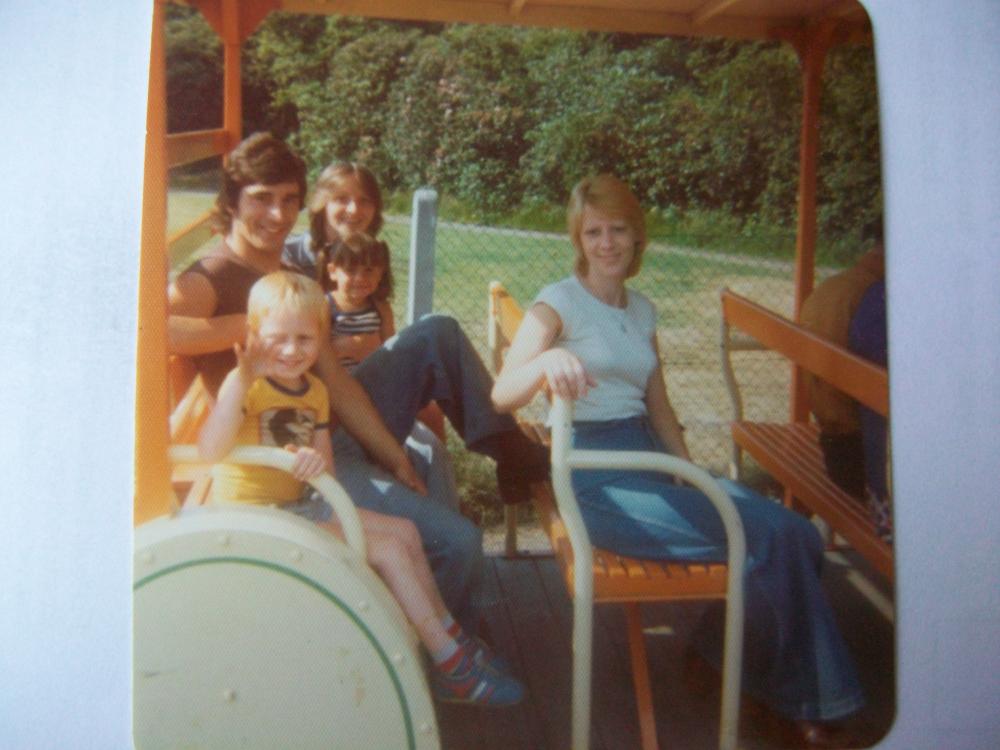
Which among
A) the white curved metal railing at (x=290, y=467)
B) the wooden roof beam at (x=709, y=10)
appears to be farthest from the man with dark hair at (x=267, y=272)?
the wooden roof beam at (x=709, y=10)

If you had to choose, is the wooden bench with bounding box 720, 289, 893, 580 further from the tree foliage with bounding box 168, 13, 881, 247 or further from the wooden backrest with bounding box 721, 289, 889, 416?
the tree foliage with bounding box 168, 13, 881, 247

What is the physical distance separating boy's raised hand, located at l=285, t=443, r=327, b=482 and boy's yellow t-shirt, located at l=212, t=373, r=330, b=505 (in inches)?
4.2

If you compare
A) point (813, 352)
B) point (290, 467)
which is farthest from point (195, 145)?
point (813, 352)

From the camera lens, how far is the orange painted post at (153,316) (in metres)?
1.66

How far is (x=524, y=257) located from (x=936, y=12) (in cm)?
167

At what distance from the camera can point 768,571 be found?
7.13 feet

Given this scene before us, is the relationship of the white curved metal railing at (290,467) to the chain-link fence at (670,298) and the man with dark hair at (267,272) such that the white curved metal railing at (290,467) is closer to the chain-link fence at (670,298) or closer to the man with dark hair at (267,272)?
the man with dark hair at (267,272)

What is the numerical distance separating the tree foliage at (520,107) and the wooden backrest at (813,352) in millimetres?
264

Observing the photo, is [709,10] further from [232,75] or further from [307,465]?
[307,465]

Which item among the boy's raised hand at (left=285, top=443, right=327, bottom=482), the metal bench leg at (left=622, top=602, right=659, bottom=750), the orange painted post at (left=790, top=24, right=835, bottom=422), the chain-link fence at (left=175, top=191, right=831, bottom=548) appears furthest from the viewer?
the chain-link fence at (left=175, top=191, right=831, bottom=548)

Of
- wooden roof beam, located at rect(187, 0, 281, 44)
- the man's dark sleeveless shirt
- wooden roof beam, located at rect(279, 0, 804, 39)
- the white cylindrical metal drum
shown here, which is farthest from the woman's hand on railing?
wooden roof beam, located at rect(187, 0, 281, 44)

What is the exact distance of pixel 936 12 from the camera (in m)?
1.79

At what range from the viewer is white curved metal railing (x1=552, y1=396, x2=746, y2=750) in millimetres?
1989

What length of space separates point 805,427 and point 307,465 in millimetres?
1836
